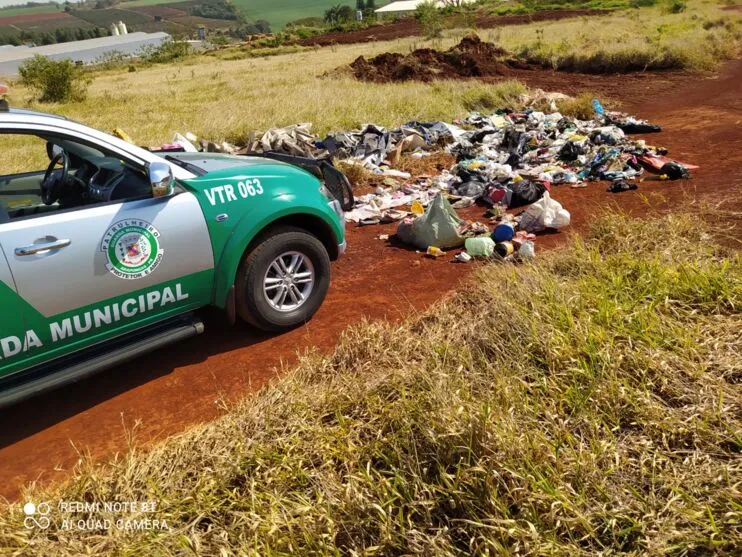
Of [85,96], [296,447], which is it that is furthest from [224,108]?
[296,447]

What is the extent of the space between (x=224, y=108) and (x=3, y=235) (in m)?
11.8

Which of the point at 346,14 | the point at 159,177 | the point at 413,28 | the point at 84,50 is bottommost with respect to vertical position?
the point at 159,177

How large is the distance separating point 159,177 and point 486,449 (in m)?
2.36

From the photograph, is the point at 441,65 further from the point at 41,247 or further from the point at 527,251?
the point at 41,247

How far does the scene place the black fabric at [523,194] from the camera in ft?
24.1

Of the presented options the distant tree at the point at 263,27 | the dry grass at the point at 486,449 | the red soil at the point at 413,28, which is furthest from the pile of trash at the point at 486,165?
the distant tree at the point at 263,27

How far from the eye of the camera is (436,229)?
605 centimetres

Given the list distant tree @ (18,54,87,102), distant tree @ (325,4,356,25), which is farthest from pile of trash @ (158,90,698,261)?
distant tree @ (325,4,356,25)

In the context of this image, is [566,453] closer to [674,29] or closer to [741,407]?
[741,407]

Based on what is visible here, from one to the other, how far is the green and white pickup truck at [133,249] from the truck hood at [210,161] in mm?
10

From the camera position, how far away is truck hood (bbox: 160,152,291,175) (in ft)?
13.4

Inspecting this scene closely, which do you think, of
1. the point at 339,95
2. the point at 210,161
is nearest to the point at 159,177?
the point at 210,161

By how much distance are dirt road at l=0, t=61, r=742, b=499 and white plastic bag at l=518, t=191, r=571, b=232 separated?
7.0 inches

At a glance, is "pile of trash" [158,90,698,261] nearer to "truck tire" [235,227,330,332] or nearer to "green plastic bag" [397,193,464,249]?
"green plastic bag" [397,193,464,249]
